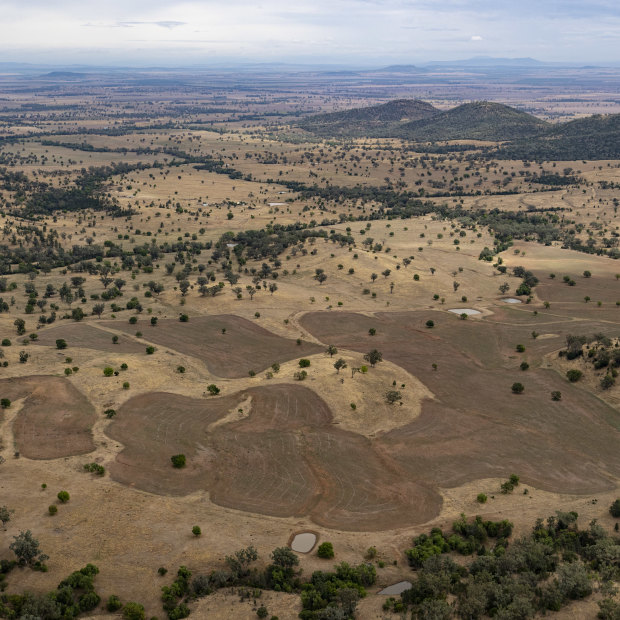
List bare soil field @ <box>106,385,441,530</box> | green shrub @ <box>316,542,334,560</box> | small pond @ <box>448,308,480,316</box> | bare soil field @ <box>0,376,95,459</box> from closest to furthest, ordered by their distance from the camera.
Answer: green shrub @ <box>316,542,334,560</box>, bare soil field @ <box>106,385,441,530</box>, bare soil field @ <box>0,376,95,459</box>, small pond @ <box>448,308,480,316</box>

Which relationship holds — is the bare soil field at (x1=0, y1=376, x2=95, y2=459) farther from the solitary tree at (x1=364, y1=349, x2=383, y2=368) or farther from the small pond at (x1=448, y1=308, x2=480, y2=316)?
the small pond at (x1=448, y1=308, x2=480, y2=316)

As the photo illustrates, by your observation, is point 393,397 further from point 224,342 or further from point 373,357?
point 224,342

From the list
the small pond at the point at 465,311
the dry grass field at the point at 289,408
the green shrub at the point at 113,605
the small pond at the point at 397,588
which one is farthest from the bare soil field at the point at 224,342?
the small pond at the point at 397,588

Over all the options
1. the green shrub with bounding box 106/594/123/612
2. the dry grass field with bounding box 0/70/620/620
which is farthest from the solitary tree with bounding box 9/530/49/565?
the green shrub with bounding box 106/594/123/612

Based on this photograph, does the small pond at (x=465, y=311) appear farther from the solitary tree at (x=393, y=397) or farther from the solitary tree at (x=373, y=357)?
the solitary tree at (x=393, y=397)

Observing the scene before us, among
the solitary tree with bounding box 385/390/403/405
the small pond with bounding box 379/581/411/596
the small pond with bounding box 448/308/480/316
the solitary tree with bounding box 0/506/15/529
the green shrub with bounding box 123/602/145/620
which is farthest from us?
the small pond with bounding box 448/308/480/316
